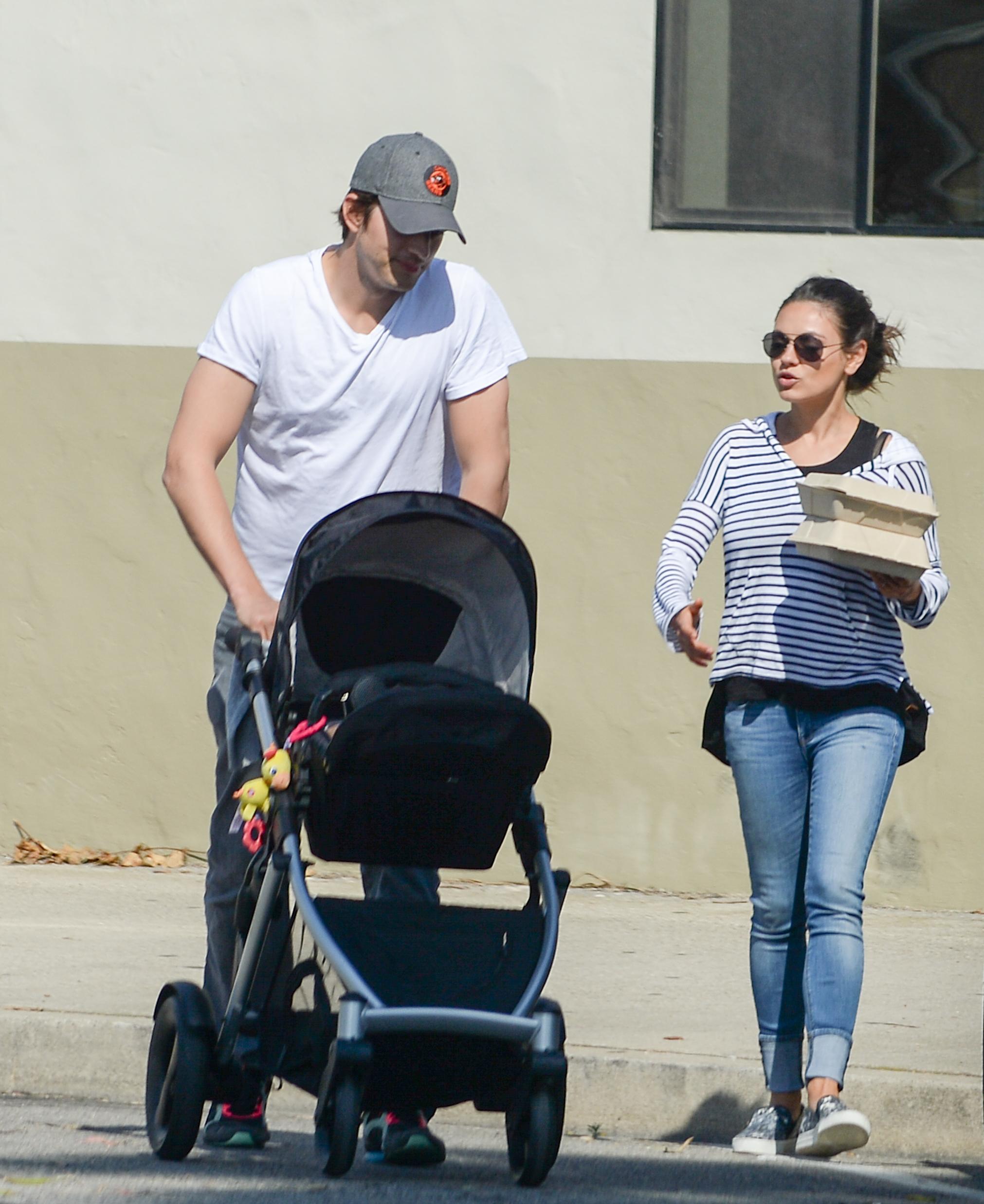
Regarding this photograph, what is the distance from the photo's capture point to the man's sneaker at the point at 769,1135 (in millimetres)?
4496

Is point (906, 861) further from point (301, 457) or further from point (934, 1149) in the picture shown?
point (301, 457)

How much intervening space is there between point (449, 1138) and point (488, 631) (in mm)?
1417

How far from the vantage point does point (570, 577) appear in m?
7.80

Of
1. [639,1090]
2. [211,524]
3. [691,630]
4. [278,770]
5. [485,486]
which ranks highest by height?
[485,486]

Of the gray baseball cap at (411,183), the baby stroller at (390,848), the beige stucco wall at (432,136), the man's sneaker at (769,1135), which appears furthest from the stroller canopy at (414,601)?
the beige stucco wall at (432,136)

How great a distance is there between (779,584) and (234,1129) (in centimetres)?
181

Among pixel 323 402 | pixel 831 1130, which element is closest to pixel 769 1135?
pixel 831 1130

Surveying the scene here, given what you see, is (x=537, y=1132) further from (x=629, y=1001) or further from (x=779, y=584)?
(x=629, y=1001)

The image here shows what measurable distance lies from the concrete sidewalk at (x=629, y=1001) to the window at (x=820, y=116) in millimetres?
2912

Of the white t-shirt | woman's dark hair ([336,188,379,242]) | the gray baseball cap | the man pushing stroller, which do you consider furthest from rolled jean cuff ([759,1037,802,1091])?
woman's dark hair ([336,188,379,242])

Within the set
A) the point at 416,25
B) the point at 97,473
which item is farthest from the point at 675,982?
the point at 416,25

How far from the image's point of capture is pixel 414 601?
4.15 m

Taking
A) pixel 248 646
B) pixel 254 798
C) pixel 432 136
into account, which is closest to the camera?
pixel 254 798

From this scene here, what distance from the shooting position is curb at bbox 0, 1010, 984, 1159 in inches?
191
